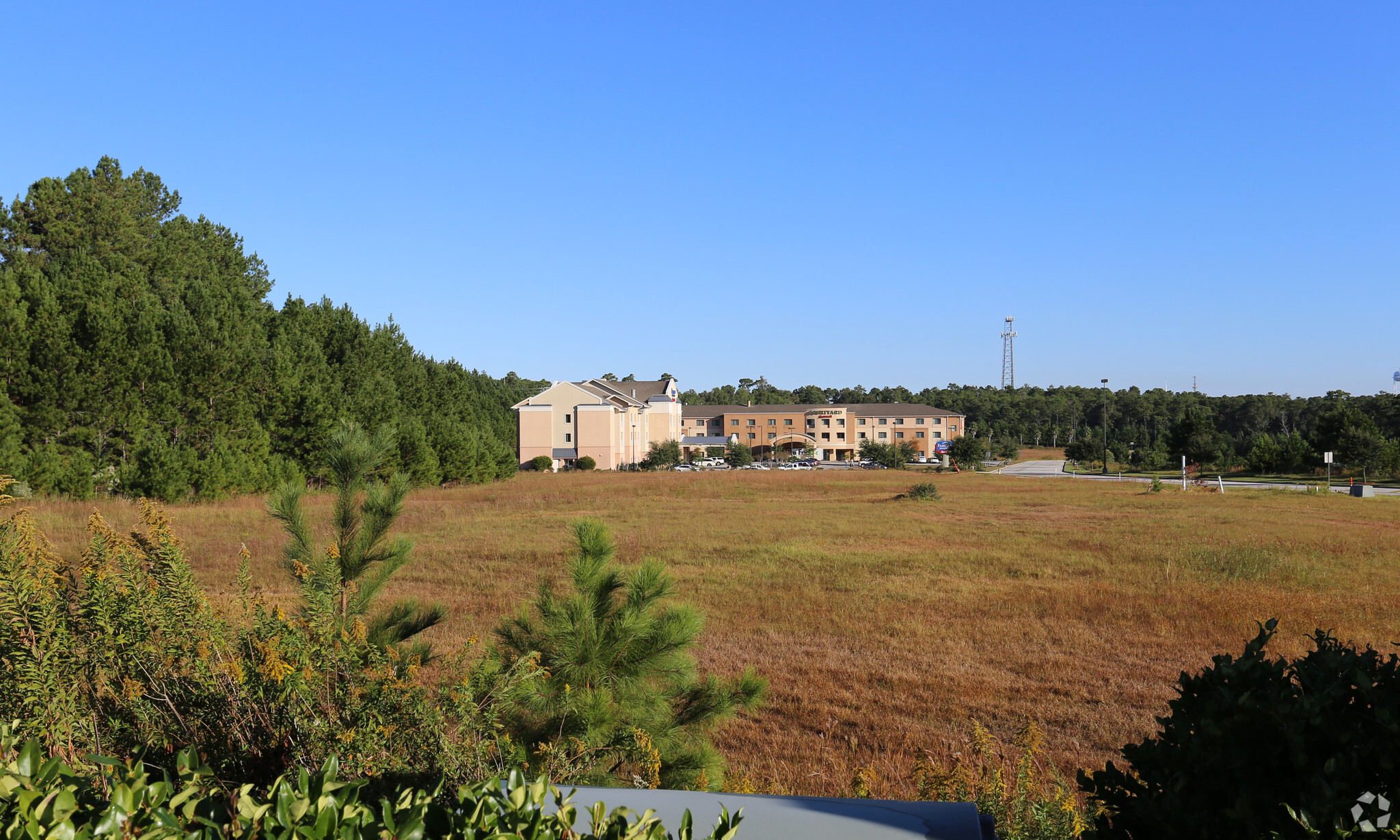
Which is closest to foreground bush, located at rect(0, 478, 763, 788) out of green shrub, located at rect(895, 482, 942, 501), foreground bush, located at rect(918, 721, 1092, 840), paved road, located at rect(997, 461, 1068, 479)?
foreground bush, located at rect(918, 721, 1092, 840)

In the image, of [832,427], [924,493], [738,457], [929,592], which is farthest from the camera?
[832,427]

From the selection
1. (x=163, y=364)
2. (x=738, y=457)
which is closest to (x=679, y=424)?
(x=738, y=457)

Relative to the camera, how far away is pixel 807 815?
6.72 feet

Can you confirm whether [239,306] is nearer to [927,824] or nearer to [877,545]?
[877,545]

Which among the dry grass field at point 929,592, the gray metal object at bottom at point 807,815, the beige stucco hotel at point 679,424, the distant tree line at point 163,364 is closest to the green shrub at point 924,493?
the dry grass field at point 929,592

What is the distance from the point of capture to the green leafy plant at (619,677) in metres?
3.70

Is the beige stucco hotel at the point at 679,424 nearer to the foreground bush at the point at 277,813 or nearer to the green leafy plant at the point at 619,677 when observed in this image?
the green leafy plant at the point at 619,677

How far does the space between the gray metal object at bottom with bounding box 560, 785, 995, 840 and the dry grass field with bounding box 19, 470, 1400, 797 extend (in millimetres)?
3253

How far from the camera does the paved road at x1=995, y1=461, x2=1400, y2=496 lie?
37.5 metres

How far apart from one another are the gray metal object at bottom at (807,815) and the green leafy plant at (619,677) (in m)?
1.51

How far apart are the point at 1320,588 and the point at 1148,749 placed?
1407cm

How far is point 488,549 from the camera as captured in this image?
17.6 m

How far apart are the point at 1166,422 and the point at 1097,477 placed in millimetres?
61437

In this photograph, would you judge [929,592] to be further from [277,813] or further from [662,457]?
[662,457]
